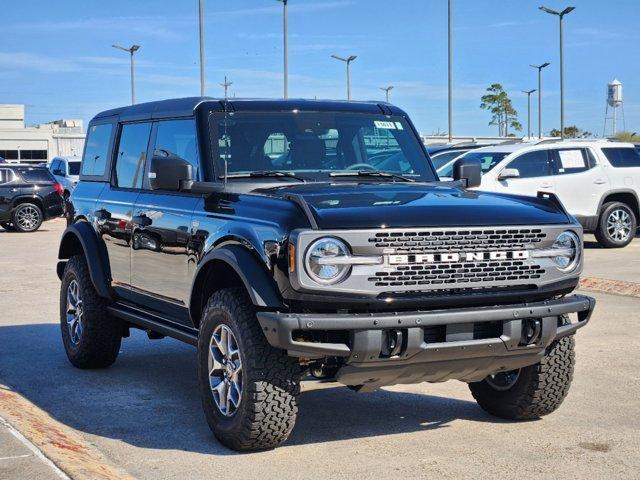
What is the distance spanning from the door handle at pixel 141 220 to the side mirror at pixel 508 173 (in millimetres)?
11572

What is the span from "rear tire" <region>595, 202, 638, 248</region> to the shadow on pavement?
1163cm

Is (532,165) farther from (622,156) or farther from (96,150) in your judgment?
(96,150)

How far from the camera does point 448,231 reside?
547 cm

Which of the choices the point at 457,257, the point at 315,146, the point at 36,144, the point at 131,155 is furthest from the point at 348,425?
the point at 36,144

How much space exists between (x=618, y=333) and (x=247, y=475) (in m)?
5.15

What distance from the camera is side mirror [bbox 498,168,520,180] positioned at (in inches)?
709

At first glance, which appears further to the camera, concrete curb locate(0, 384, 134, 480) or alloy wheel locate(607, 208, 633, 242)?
alloy wheel locate(607, 208, 633, 242)

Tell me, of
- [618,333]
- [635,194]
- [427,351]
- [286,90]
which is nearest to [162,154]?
[427,351]

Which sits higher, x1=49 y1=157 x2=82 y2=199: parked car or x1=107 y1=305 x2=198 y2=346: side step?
x1=49 y1=157 x2=82 y2=199: parked car

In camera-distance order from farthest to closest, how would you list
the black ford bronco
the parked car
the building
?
the building → the parked car → the black ford bronco

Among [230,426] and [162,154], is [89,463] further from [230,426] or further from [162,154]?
[162,154]

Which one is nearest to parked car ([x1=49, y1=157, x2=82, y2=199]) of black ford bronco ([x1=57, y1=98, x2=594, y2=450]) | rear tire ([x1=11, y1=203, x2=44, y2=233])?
rear tire ([x1=11, y1=203, x2=44, y2=233])

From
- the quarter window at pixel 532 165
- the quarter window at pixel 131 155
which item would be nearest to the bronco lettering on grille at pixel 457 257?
the quarter window at pixel 131 155

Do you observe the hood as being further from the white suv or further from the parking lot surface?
the white suv
